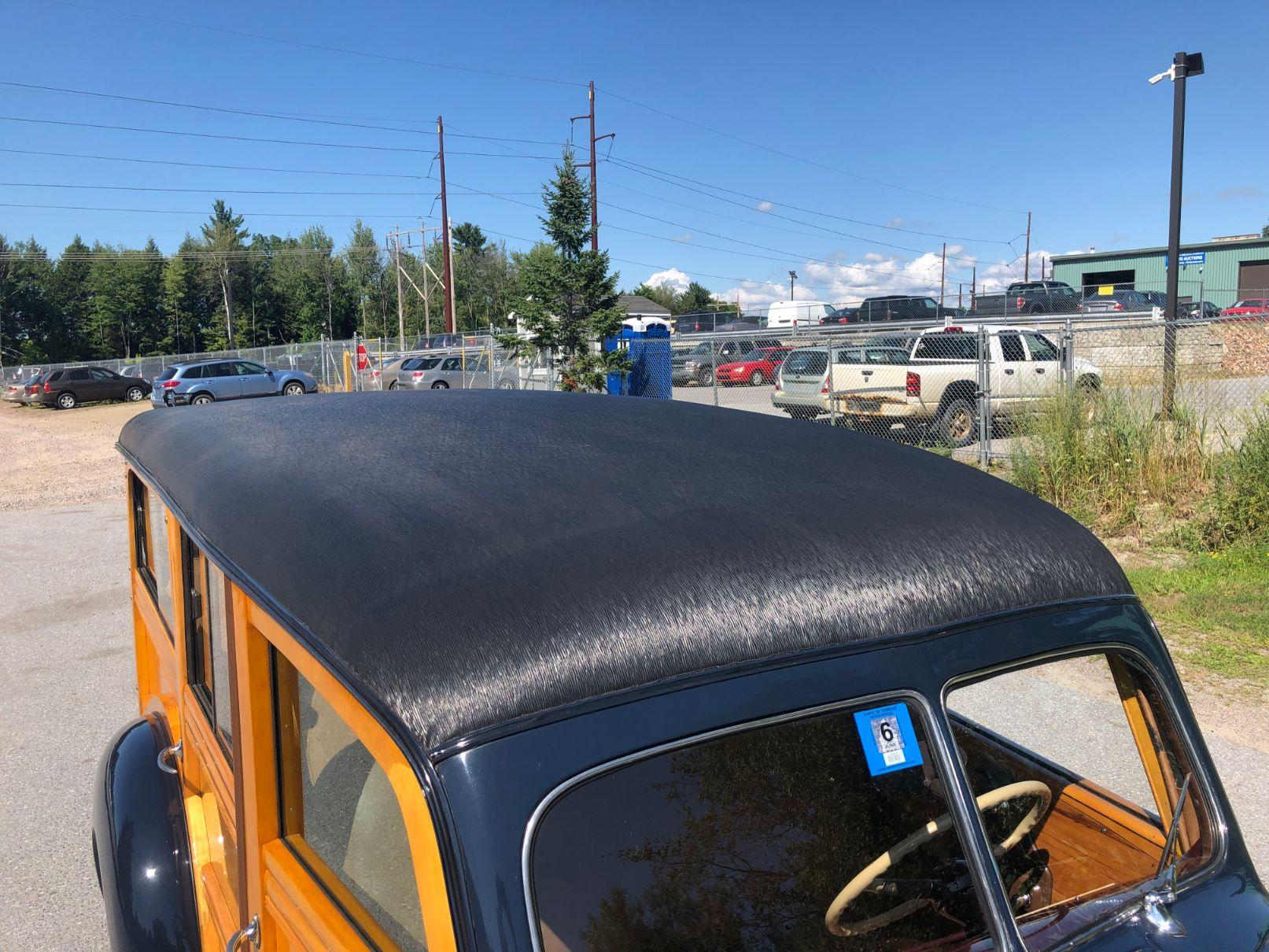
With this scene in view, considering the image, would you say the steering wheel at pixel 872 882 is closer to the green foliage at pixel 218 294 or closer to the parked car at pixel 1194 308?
the parked car at pixel 1194 308

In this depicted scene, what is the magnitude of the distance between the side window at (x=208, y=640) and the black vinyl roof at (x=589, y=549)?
0.58ft

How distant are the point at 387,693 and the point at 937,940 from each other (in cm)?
93

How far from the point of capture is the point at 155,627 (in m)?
3.14

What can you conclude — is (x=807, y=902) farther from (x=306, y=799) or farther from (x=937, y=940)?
(x=306, y=799)

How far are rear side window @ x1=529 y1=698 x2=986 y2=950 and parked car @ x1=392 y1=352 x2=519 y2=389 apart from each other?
26.8 m

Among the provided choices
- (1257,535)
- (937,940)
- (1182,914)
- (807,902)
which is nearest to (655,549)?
(807,902)

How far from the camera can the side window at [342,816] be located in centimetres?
130

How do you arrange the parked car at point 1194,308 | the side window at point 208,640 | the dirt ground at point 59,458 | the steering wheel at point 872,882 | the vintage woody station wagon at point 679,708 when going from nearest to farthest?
1. the vintage woody station wagon at point 679,708
2. the steering wheel at point 872,882
3. the side window at point 208,640
4. the dirt ground at point 59,458
5. the parked car at point 1194,308

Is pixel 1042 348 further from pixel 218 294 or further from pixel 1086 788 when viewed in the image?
pixel 218 294

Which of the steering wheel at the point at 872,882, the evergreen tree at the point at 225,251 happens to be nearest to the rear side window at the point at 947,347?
the steering wheel at the point at 872,882

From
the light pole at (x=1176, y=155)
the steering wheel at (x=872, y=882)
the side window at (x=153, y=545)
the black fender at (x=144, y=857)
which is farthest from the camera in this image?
the light pole at (x=1176, y=155)

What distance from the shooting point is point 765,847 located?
1.42 meters

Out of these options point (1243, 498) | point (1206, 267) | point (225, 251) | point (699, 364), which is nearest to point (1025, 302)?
point (699, 364)

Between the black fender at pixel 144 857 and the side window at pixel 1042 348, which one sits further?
the side window at pixel 1042 348
